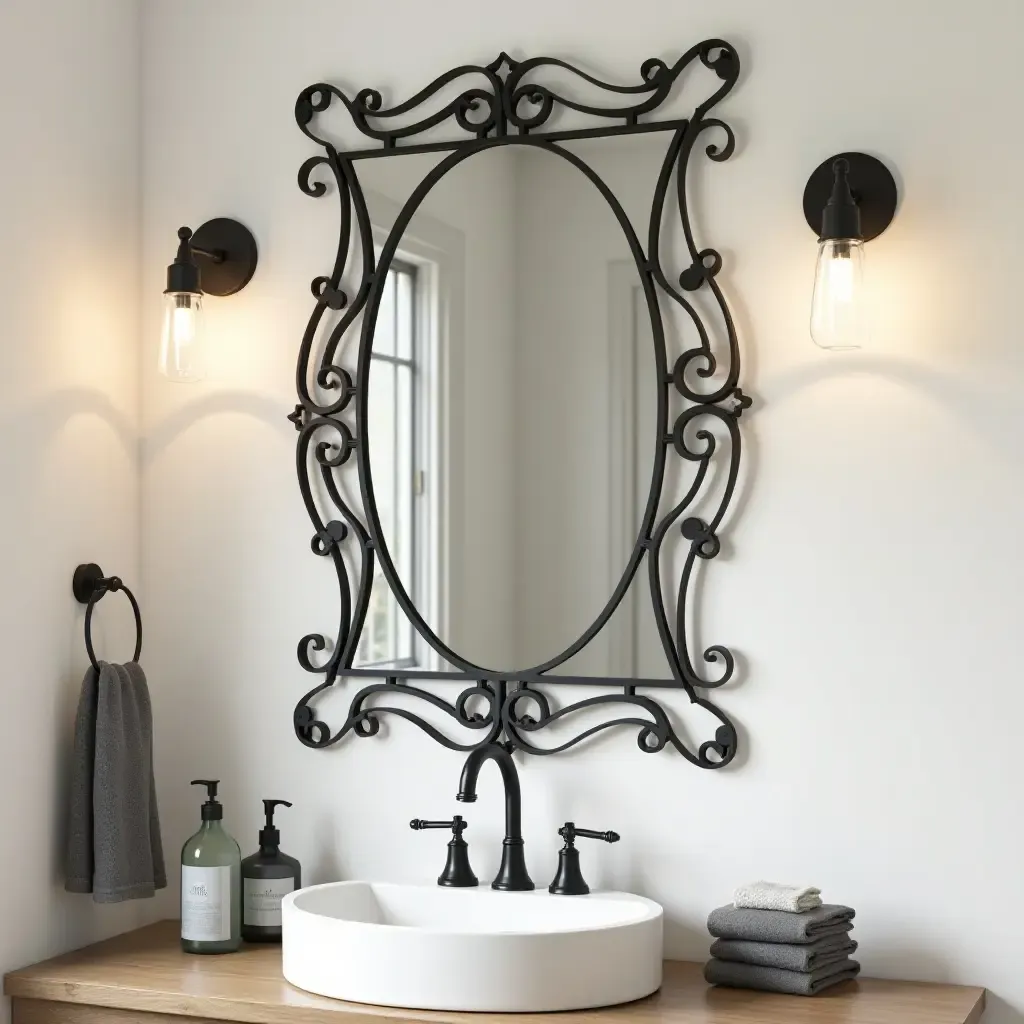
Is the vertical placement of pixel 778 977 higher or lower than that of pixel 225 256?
lower

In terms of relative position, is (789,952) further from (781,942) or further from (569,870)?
(569,870)

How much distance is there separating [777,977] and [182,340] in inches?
49.6

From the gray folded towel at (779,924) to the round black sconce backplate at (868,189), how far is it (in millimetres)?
915

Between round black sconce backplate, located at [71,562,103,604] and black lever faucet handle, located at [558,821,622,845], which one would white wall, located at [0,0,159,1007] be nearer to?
round black sconce backplate, located at [71,562,103,604]

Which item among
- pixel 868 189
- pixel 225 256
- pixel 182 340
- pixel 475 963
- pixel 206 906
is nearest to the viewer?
pixel 475 963

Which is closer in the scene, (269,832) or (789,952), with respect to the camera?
(789,952)

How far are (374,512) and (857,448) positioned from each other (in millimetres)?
739

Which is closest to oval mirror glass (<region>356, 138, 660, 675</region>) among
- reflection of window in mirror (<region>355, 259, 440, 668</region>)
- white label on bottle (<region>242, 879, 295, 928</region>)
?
reflection of window in mirror (<region>355, 259, 440, 668</region>)

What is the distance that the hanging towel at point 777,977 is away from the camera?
1.82 metres

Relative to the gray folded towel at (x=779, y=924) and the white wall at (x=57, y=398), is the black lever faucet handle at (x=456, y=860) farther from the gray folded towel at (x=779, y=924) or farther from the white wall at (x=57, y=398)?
the white wall at (x=57, y=398)

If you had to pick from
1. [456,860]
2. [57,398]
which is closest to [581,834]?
[456,860]

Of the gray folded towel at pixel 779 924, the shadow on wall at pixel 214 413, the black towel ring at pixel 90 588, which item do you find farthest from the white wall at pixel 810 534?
the black towel ring at pixel 90 588

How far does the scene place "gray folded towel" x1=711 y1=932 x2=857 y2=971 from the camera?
→ 1.81 meters

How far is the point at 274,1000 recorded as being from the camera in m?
1.82
